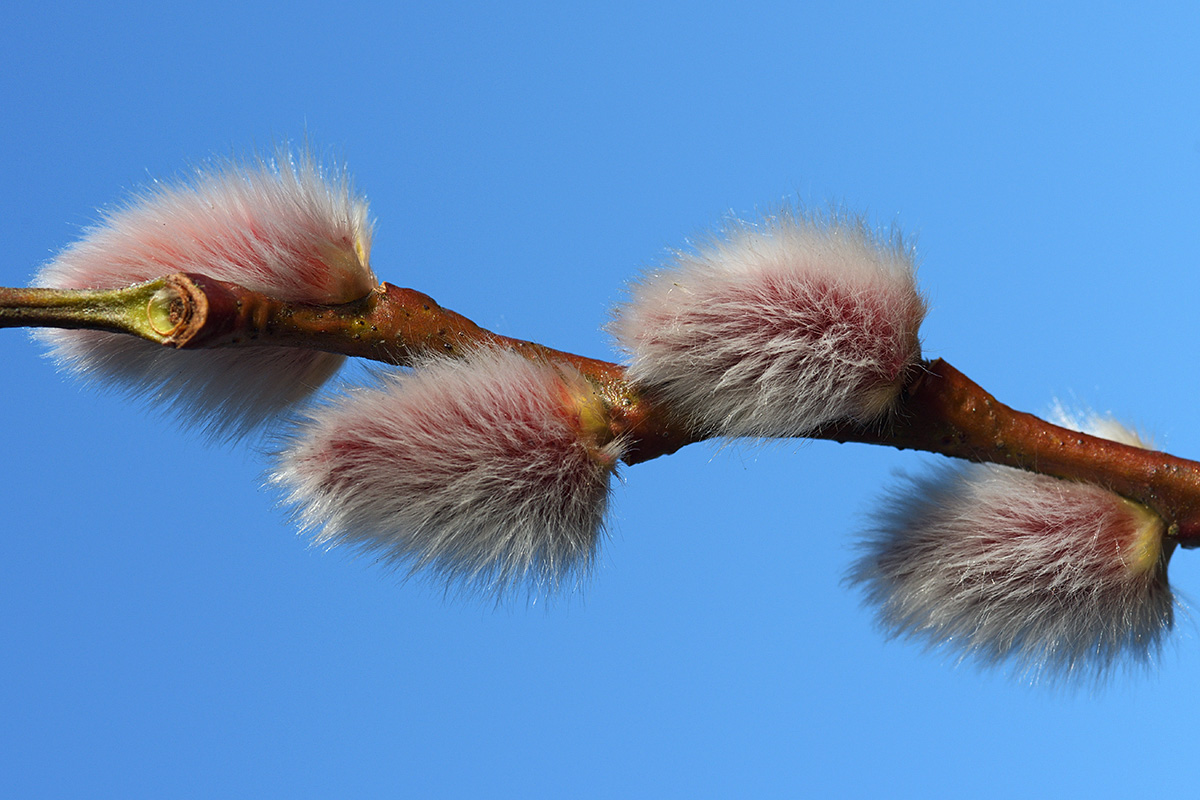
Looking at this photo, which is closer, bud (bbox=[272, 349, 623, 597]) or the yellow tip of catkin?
bud (bbox=[272, 349, 623, 597])

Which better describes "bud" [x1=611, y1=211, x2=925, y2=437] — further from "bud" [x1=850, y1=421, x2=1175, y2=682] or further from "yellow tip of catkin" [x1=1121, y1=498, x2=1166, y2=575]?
"yellow tip of catkin" [x1=1121, y1=498, x2=1166, y2=575]

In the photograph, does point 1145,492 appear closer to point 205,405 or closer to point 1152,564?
point 1152,564

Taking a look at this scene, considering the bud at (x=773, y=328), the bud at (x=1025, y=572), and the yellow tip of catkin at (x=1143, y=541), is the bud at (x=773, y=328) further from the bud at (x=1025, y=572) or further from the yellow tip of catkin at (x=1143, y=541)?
the yellow tip of catkin at (x=1143, y=541)

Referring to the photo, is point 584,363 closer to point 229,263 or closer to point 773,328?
point 773,328

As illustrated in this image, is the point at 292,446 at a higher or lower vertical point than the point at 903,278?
lower

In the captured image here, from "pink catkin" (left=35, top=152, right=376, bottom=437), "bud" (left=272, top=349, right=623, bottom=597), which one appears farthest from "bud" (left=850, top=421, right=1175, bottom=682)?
"pink catkin" (left=35, top=152, right=376, bottom=437)

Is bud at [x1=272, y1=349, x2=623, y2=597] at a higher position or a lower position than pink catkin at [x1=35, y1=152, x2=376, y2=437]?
lower

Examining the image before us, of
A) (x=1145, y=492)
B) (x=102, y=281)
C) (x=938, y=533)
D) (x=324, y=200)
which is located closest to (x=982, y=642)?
(x=938, y=533)
